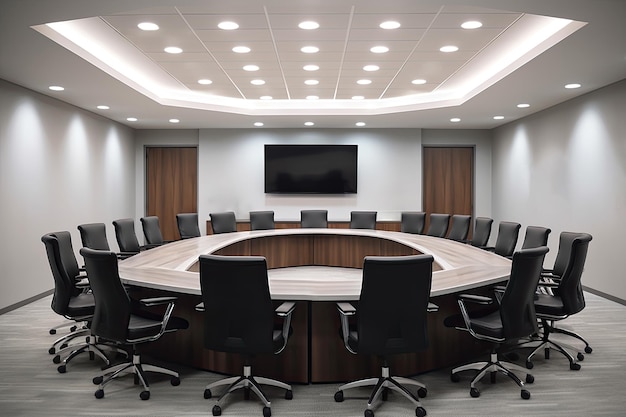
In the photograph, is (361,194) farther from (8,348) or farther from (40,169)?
(8,348)

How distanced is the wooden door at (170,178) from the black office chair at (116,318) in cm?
693

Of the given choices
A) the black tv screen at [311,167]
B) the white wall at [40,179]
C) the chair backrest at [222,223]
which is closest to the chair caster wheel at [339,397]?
the white wall at [40,179]

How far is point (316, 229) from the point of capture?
8.09 meters

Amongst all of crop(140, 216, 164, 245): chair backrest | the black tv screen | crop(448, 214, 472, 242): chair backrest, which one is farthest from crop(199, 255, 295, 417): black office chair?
the black tv screen

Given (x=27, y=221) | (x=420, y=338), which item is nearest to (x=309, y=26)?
(x=420, y=338)

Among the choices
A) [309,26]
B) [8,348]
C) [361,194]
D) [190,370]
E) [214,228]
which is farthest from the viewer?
[361,194]

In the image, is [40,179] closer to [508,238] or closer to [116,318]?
[116,318]

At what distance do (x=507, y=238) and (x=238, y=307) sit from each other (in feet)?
12.4

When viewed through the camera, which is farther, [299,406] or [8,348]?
[8,348]

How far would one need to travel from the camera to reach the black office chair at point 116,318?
9.81 ft

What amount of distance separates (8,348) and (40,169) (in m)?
2.84

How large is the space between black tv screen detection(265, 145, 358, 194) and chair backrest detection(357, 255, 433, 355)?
702cm

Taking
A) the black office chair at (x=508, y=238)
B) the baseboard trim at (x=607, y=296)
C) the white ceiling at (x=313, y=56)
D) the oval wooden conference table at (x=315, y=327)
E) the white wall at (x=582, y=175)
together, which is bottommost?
the baseboard trim at (x=607, y=296)

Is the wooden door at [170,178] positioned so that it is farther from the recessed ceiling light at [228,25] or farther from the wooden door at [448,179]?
the recessed ceiling light at [228,25]
